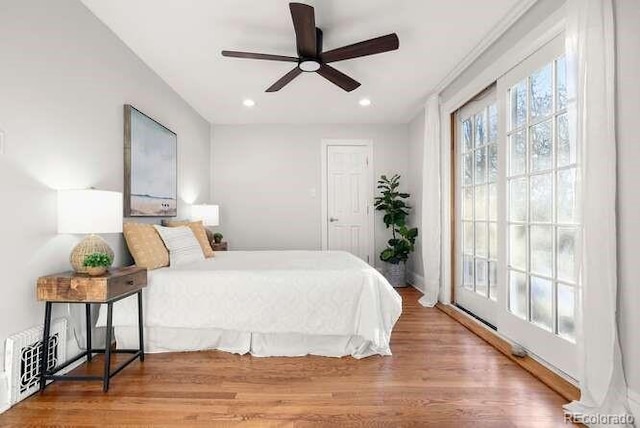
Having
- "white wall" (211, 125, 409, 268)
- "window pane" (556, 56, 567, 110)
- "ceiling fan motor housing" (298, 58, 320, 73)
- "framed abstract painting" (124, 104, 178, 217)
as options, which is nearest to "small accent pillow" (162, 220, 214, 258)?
"framed abstract painting" (124, 104, 178, 217)

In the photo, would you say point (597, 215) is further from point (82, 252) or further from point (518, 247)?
point (82, 252)

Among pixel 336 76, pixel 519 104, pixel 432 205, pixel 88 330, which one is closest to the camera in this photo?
pixel 88 330

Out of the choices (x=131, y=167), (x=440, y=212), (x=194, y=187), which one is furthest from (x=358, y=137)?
(x=131, y=167)

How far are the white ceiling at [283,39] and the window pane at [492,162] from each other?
90 cm

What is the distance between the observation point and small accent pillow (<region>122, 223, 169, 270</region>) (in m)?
2.60

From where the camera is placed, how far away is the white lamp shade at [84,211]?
76.9 inches

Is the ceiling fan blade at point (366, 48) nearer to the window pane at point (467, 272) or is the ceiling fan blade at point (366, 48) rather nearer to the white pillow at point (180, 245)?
the white pillow at point (180, 245)

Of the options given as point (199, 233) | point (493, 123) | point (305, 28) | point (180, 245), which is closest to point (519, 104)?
point (493, 123)

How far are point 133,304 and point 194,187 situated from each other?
90.5 inches

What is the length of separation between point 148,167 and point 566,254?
3.43 metres

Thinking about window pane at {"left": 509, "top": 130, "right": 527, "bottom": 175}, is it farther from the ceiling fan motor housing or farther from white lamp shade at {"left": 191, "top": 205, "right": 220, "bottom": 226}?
white lamp shade at {"left": 191, "top": 205, "right": 220, "bottom": 226}

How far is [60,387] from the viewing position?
6.56ft

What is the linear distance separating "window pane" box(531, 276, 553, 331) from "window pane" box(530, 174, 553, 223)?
433 millimetres

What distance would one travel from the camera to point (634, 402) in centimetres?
157
